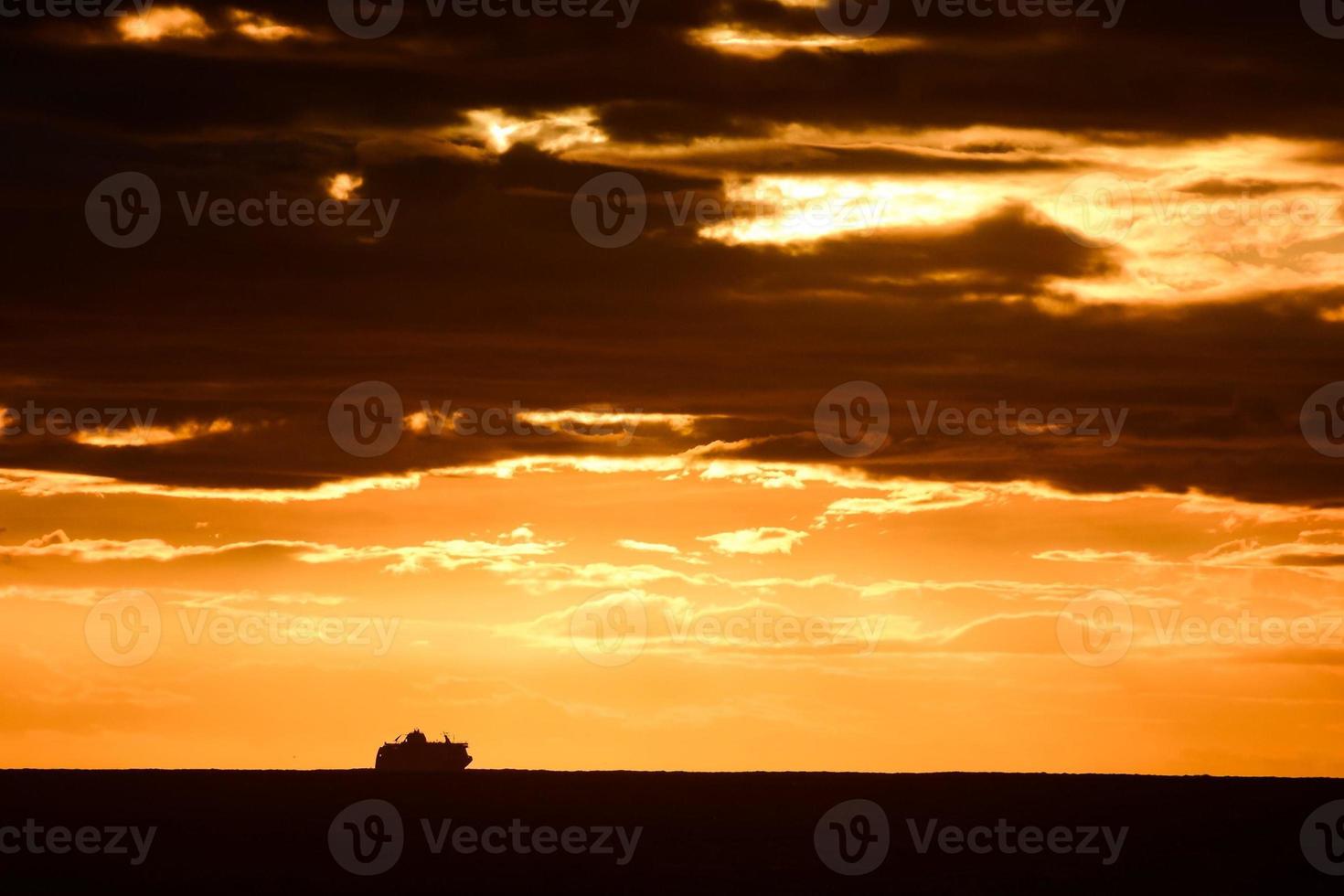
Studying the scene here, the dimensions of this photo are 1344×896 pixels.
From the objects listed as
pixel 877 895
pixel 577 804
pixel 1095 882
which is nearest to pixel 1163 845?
pixel 1095 882

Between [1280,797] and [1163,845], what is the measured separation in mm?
55786

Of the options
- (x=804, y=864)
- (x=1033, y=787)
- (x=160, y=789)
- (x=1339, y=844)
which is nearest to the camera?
(x=804, y=864)

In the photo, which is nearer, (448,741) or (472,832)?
(472,832)

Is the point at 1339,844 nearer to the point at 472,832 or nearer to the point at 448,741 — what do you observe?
the point at 472,832

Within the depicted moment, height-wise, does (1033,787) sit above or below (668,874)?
above

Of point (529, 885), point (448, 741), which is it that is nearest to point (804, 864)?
point (529, 885)

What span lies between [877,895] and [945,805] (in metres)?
73.9

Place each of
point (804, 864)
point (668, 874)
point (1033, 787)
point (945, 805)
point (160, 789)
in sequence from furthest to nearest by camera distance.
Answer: point (1033, 787) < point (160, 789) < point (945, 805) < point (804, 864) < point (668, 874)

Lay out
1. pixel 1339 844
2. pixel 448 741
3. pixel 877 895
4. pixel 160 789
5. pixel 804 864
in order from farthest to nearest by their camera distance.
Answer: pixel 160 789 < pixel 448 741 < pixel 1339 844 < pixel 804 864 < pixel 877 895

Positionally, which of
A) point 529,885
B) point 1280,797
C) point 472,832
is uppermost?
point 1280,797

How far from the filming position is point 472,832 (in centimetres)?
11269

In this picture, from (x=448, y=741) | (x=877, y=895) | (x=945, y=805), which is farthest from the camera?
(x=945, y=805)

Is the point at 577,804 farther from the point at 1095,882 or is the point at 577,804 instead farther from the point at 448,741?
the point at 1095,882

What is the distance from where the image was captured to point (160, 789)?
169m
